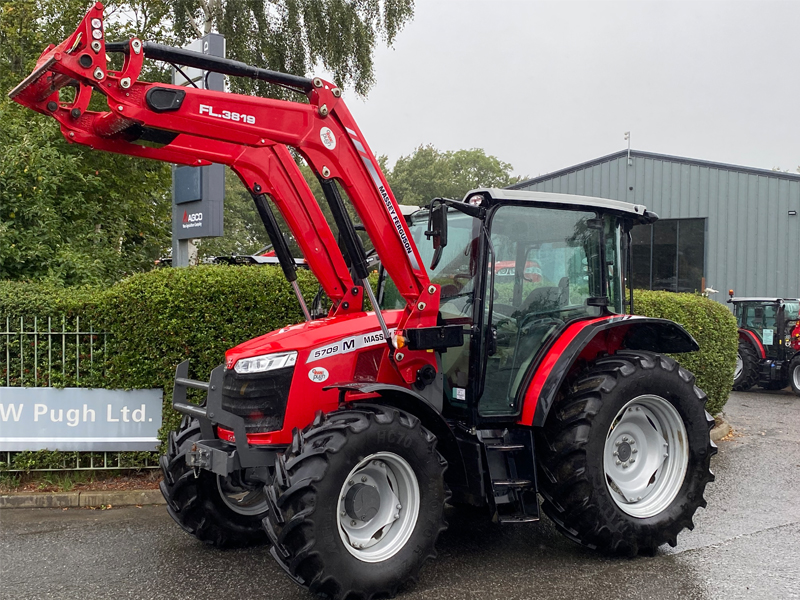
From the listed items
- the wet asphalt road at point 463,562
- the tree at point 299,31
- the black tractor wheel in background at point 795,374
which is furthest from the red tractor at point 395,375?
the tree at point 299,31

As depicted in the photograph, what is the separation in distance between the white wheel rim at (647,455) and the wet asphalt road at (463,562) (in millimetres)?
387

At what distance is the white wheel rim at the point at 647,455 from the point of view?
5.02 metres

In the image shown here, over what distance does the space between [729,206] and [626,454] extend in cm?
1746

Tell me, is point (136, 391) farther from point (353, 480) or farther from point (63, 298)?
point (353, 480)

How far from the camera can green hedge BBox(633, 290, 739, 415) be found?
9.04m

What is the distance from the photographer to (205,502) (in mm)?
4871

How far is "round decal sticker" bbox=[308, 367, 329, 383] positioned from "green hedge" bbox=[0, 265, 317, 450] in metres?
2.38

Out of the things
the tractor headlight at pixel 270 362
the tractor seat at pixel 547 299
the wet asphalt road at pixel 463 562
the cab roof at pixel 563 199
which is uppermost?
the cab roof at pixel 563 199

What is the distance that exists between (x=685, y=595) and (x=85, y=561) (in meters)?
3.70

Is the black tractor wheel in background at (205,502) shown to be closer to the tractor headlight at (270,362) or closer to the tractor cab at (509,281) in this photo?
the tractor headlight at (270,362)

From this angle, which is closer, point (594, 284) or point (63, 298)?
point (594, 284)

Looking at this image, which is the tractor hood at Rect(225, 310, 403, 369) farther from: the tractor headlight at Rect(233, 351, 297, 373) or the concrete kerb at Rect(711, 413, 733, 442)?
the concrete kerb at Rect(711, 413, 733, 442)

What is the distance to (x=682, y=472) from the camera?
514 cm

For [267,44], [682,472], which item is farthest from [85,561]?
[267,44]
